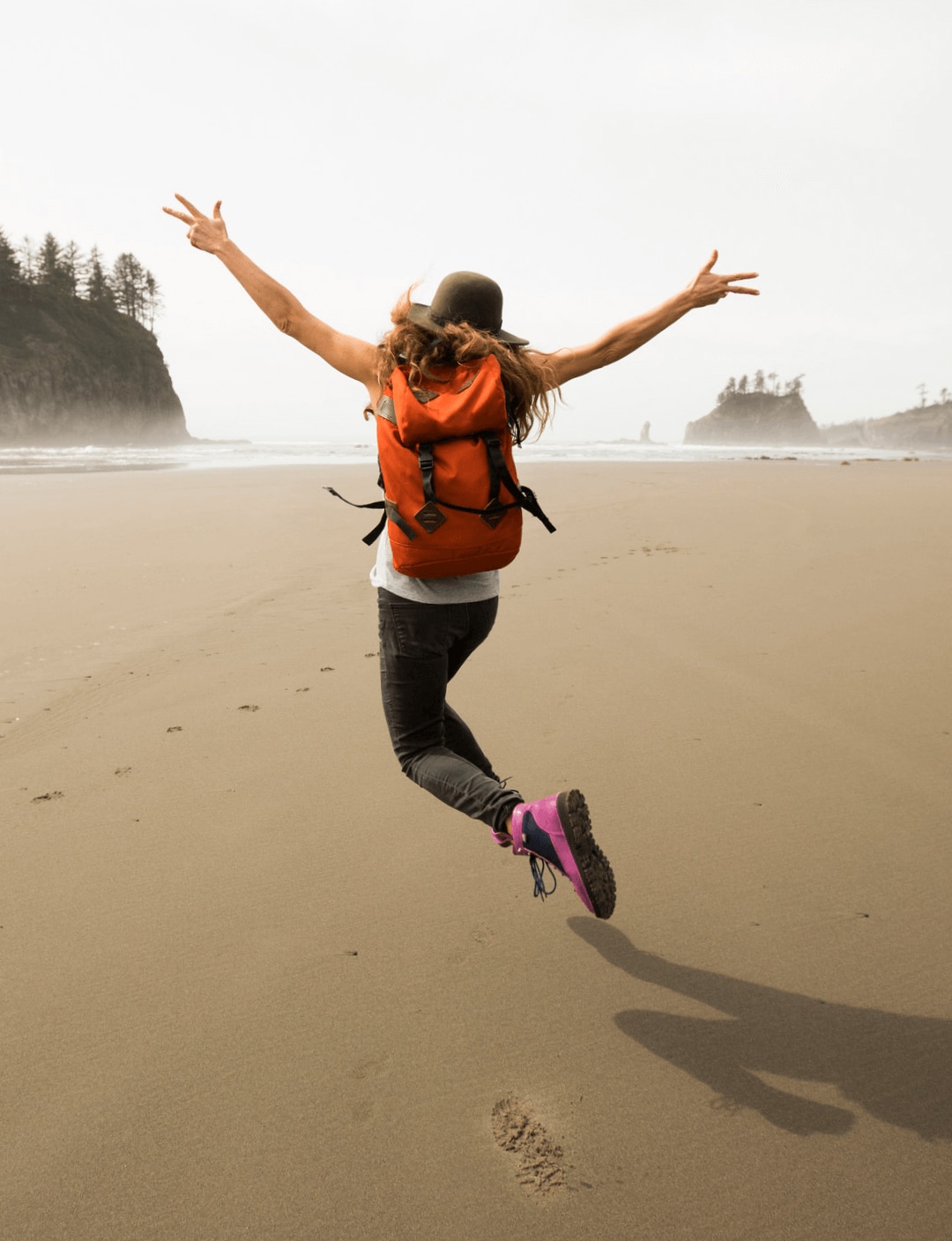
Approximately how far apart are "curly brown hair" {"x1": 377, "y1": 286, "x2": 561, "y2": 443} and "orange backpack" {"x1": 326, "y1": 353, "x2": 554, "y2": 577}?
0.13 ft

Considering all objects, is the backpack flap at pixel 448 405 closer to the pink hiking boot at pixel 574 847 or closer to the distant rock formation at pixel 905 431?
the pink hiking boot at pixel 574 847

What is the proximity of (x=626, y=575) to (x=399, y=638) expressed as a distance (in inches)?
193

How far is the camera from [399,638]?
217cm

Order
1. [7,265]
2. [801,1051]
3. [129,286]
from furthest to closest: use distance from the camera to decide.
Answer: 1. [129,286]
2. [7,265]
3. [801,1051]

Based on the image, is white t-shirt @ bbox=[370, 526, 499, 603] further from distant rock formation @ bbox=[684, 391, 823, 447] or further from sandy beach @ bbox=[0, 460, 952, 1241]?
distant rock formation @ bbox=[684, 391, 823, 447]

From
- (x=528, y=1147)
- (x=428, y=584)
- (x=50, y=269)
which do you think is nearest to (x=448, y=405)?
(x=428, y=584)

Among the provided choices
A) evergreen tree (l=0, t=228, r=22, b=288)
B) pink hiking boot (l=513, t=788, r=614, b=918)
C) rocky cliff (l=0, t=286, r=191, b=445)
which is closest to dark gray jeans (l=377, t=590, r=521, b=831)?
pink hiking boot (l=513, t=788, r=614, b=918)

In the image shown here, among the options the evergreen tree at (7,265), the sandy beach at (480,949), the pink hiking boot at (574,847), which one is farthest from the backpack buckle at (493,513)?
the evergreen tree at (7,265)

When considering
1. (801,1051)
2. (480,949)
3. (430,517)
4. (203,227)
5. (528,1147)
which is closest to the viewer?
(528,1147)

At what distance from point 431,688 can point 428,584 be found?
32 centimetres

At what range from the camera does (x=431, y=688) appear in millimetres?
2252

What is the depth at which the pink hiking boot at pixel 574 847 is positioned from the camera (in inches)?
74.2

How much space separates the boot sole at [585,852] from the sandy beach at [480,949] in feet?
1.15

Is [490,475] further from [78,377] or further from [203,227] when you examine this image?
[78,377]
